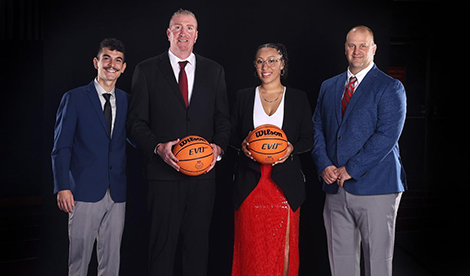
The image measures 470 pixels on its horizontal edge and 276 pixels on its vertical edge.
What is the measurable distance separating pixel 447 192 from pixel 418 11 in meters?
3.24

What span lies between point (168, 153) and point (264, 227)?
0.80m

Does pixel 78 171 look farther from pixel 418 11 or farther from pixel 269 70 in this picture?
pixel 418 11

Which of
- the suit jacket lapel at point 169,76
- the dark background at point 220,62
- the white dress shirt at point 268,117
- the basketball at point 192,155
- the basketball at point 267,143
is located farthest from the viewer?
the dark background at point 220,62

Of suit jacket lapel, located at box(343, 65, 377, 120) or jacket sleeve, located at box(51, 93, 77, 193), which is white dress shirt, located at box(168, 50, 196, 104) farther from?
suit jacket lapel, located at box(343, 65, 377, 120)

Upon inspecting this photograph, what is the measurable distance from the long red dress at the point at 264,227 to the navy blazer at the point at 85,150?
2.85ft

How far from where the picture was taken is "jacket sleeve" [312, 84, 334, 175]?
8.95 ft

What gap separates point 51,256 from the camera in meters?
3.21

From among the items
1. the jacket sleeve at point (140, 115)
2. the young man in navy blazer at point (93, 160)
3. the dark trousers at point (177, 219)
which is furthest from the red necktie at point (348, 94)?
the young man in navy blazer at point (93, 160)

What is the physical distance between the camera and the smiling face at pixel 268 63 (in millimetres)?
2686

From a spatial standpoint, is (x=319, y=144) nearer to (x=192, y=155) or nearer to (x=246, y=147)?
(x=246, y=147)

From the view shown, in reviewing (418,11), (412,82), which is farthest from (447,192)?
(418,11)

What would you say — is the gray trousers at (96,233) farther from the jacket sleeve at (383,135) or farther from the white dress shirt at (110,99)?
the jacket sleeve at (383,135)

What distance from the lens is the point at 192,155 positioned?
7.87 feet

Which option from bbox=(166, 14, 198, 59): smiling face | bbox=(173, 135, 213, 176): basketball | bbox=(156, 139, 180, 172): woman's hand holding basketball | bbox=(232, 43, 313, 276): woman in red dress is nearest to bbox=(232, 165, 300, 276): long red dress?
bbox=(232, 43, 313, 276): woman in red dress
